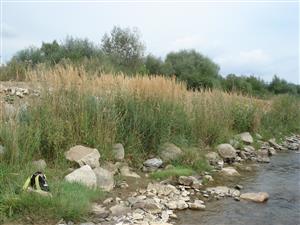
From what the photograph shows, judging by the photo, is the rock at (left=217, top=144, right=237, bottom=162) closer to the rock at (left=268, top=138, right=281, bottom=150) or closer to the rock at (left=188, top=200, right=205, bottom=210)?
the rock at (left=268, top=138, right=281, bottom=150)

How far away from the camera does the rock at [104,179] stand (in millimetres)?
5590

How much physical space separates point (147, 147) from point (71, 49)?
1065 centimetres

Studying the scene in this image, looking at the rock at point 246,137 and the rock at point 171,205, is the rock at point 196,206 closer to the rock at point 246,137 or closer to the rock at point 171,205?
the rock at point 171,205

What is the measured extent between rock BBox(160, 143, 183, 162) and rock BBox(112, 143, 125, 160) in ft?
3.12

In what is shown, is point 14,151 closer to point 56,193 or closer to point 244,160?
point 56,193

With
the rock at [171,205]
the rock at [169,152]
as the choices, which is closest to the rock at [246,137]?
the rock at [169,152]

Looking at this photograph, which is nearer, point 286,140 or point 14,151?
point 14,151

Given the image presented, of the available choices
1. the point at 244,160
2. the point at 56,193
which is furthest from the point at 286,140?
the point at 56,193

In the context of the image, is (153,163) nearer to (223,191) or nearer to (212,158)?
(223,191)

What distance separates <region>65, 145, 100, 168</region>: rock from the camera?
577 cm

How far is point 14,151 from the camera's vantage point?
5.09 meters

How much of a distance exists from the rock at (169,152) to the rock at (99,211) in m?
2.57

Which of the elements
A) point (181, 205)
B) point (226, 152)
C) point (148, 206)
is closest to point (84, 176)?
point (148, 206)

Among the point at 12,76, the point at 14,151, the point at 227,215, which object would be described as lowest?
the point at 227,215
